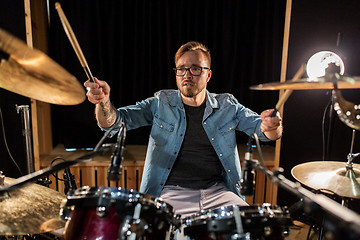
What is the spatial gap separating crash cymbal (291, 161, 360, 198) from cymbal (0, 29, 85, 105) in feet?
4.36

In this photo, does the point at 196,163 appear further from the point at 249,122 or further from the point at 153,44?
the point at 153,44

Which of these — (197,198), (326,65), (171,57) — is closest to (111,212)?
(197,198)

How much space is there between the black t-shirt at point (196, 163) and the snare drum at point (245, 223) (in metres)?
0.63

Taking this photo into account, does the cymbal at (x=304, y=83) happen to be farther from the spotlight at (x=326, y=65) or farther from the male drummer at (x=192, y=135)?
the spotlight at (x=326, y=65)

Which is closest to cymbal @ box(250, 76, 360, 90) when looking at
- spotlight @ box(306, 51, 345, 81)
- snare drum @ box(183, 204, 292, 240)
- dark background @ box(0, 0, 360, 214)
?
snare drum @ box(183, 204, 292, 240)

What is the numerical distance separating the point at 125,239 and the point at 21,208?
0.57m

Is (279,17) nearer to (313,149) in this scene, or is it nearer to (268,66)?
(268,66)

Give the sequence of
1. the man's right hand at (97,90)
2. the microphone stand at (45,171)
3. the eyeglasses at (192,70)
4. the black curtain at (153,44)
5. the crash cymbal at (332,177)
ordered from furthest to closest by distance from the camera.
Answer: the black curtain at (153,44) < the eyeglasses at (192,70) < the crash cymbal at (332,177) < the man's right hand at (97,90) < the microphone stand at (45,171)

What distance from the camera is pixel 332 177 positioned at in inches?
57.2

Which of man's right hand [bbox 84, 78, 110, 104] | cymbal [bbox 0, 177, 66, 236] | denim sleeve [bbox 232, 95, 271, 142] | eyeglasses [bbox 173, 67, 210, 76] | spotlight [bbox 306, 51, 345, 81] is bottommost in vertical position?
cymbal [bbox 0, 177, 66, 236]

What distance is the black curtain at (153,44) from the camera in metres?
2.43

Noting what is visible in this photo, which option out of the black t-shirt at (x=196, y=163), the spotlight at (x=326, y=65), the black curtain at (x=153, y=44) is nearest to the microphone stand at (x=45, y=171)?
the black t-shirt at (x=196, y=163)

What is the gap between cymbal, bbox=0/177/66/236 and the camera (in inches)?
38.9

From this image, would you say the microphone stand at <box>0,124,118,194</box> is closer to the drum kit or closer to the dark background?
the drum kit
